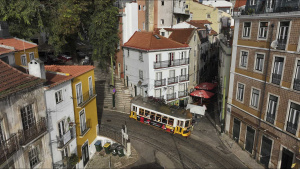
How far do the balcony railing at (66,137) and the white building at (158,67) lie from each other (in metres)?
14.6

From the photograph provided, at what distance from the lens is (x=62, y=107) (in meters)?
15.9

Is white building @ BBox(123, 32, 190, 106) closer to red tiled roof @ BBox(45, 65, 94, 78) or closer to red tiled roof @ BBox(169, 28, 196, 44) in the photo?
red tiled roof @ BBox(169, 28, 196, 44)

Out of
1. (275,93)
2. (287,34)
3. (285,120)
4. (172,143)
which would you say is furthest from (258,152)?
(287,34)

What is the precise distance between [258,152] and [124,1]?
109 ft

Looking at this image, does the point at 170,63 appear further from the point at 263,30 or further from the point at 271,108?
the point at 271,108

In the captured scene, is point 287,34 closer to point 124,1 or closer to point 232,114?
point 232,114

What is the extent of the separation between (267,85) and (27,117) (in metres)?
18.3

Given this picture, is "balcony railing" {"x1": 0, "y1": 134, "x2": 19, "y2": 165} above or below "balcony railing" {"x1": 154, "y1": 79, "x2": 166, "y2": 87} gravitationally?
above

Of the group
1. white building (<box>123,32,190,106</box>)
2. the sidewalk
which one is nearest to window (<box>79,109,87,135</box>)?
white building (<box>123,32,190,106</box>)

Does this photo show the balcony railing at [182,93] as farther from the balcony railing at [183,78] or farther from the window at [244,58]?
the window at [244,58]

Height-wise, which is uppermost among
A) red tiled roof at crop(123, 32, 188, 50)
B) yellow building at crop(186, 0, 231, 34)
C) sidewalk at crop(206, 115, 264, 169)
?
yellow building at crop(186, 0, 231, 34)

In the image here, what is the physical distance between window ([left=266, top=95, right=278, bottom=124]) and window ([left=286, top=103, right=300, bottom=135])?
4.42 ft

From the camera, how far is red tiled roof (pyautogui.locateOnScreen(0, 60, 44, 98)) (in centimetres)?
1108

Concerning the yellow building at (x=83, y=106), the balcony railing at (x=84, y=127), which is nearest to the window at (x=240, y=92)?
the yellow building at (x=83, y=106)
